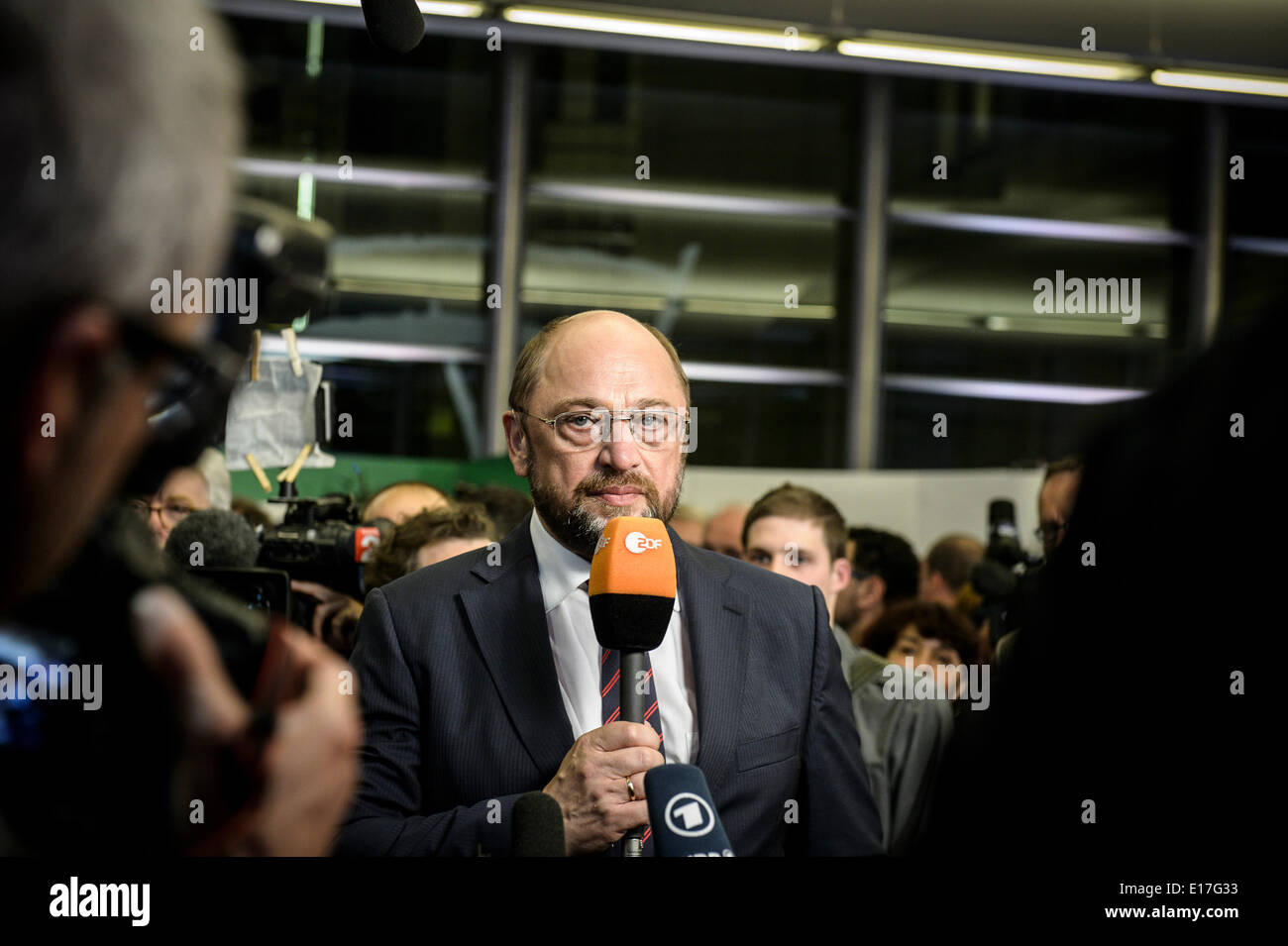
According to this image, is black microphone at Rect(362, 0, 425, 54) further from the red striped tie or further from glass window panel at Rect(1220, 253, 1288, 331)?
glass window panel at Rect(1220, 253, 1288, 331)

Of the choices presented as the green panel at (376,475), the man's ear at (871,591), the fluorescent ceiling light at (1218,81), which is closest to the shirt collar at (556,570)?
the green panel at (376,475)

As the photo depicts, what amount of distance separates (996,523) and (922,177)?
13.6 feet

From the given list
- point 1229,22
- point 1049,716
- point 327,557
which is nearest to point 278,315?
Result: point 1049,716

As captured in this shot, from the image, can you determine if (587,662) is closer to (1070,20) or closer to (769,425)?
(1070,20)

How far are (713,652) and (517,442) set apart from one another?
1.66 ft

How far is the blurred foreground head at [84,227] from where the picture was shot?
40 cm

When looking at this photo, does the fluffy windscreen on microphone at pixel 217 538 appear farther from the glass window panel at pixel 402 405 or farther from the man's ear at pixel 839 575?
the glass window panel at pixel 402 405

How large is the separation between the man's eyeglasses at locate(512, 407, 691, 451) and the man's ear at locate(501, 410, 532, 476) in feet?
0.33

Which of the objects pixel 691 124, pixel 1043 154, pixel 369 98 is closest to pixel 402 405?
pixel 369 98

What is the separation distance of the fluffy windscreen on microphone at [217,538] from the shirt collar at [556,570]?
894 mm

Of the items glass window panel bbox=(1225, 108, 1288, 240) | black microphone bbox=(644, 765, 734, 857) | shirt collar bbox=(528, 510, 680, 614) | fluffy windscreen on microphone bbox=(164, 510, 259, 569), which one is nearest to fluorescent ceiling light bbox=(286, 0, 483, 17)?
fluffy windscreen on microphone bbox=(164, 510, 259, 569)

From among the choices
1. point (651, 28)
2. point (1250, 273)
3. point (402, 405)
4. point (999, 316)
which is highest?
point (651, 28)

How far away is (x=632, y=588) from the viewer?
1.41m
